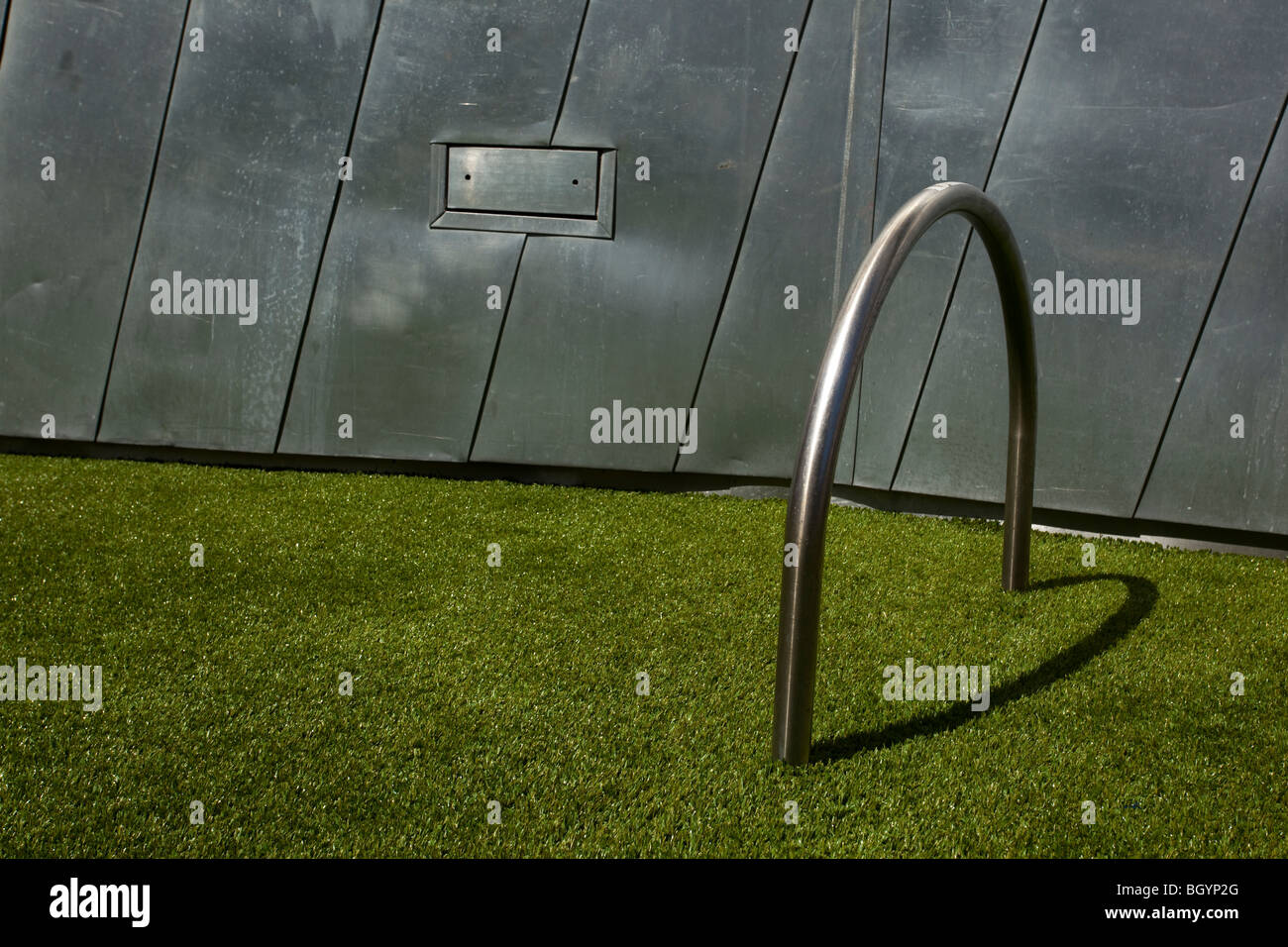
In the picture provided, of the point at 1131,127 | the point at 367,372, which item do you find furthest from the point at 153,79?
the point at 1131,127

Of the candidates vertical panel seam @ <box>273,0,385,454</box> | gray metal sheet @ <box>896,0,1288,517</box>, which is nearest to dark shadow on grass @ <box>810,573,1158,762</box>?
gray metal sheet @ <box>896,0,1288,517</box>

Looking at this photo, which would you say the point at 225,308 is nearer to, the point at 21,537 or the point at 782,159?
the point at 21,537

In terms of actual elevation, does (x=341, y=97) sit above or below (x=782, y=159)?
above

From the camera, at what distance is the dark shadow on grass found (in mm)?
2895

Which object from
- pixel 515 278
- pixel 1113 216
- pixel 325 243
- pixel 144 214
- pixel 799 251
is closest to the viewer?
pixel 1113 216

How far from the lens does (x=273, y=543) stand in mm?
4703

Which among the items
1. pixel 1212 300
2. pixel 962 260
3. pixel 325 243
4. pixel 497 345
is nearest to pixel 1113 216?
pixel 1212 300

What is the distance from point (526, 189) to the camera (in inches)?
252

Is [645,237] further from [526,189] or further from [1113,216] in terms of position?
[1113,216]

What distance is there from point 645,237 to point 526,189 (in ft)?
2.91

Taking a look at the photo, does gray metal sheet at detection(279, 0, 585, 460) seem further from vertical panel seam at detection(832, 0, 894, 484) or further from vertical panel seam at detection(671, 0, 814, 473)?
vertical panel seam at detection(832, 0, 894, 484)

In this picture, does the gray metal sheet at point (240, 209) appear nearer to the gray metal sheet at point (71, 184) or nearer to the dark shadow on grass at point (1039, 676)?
the gray metal sheet at point (71, 184)

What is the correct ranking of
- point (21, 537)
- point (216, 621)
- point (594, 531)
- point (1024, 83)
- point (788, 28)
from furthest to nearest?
point (788, 28) < point (1024, 83) < point (594, 531) < point (21, 537) < point (216, 621)

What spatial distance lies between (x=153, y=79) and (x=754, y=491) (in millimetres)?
5221
